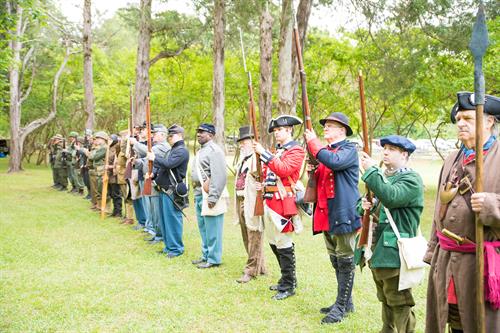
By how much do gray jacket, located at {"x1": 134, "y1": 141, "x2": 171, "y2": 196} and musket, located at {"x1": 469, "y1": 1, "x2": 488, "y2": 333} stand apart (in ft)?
20.9

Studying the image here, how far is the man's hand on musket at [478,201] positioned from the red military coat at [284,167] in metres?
2.87

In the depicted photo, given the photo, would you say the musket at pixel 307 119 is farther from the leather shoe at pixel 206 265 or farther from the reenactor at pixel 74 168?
the reenactor at pixel 74 168

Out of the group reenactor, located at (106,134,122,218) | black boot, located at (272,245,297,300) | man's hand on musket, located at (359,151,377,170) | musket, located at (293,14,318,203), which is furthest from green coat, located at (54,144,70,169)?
man's hand on musket, located at (359,151,377,170)

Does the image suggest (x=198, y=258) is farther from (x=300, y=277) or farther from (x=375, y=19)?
(x=375, y=19)

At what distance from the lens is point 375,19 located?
39.1 ft

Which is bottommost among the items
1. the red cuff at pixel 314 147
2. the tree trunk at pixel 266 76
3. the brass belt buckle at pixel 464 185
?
the brass belt buckle at pixel 464 185

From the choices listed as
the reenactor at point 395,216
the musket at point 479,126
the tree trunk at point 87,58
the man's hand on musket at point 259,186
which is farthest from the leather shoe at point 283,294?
the tree trunk at point 87,58

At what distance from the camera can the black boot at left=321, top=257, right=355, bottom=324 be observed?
5082mm

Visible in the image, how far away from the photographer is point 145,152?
9.80m

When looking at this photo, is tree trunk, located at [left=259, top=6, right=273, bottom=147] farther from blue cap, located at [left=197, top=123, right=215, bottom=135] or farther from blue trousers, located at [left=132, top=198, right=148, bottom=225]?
blue trousers, located at [left=132, top=198, right=148, bottom=225]

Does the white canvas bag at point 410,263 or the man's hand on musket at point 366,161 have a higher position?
the man's hand on musket at point 366,161

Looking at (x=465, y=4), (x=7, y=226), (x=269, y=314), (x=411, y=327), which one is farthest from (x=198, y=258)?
(x=465, y=4)

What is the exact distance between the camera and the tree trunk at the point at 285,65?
10914 millimetres

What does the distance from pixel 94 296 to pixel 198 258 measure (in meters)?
2.35
